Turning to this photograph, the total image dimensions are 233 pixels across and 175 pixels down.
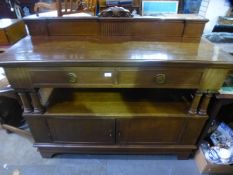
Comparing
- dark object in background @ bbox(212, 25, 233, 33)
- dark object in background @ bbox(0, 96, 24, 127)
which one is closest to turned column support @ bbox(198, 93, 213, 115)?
dark object in background @ bbox(212, 25, 233, 33)

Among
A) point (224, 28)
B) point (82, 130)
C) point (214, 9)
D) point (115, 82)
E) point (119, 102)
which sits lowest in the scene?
point (82, 130)

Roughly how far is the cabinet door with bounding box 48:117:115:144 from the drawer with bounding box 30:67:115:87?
0.95 feet

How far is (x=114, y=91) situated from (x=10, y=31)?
3.42ft

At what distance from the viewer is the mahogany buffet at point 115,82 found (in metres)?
0.88

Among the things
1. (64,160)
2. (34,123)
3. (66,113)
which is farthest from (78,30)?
(64,160)

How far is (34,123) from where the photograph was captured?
45.3 inches

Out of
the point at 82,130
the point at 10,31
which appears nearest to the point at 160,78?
the point at 82,130

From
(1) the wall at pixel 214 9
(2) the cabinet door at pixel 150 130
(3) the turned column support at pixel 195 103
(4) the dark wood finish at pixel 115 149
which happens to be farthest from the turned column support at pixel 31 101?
(1) the wall at pixel 214 9

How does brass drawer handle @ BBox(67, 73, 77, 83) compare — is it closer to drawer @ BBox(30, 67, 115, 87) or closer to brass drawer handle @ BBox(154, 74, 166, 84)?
drawer @ BBox(30, 67, 115, 87)

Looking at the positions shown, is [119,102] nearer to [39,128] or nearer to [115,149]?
[115,149]

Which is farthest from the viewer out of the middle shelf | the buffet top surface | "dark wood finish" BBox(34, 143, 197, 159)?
"dark wood finish" BBox(34, 143, 197, 159)

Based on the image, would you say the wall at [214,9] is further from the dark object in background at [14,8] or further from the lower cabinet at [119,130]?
the dark object in background at [14,8]

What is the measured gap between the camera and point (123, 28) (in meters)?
1.12

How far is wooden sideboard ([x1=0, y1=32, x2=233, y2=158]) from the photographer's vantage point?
2.85 ft
